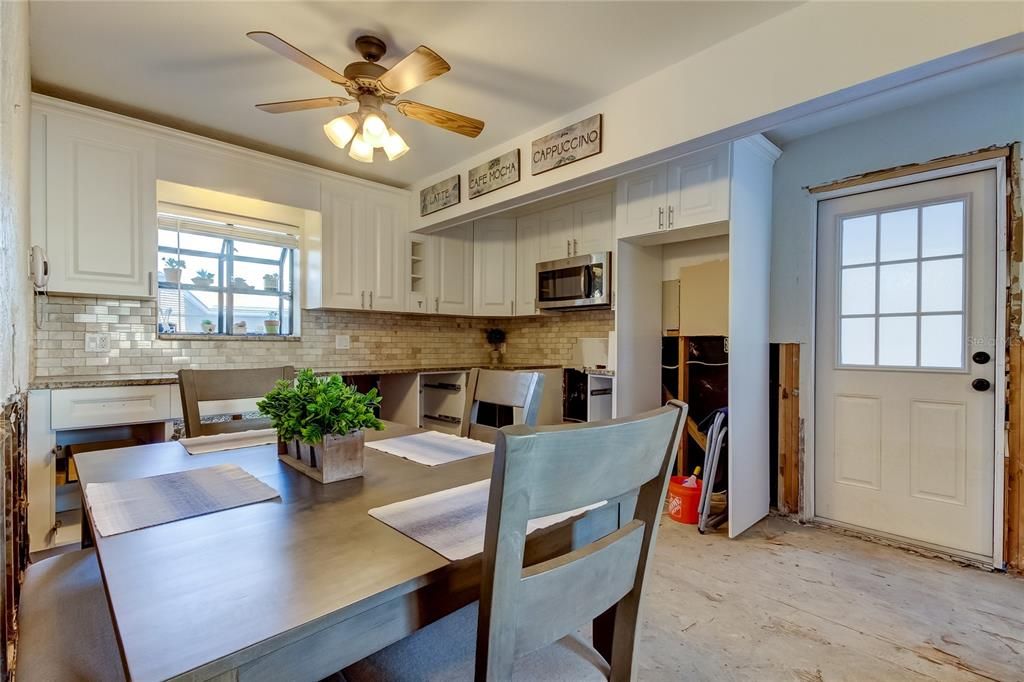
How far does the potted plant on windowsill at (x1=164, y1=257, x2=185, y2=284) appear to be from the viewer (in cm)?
311

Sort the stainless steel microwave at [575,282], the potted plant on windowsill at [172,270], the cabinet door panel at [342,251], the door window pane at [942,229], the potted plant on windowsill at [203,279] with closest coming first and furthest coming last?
the door window pane at [942,229] → the potted plant on windowsill at [172,270] → the potted plant on windowsill at [203,279] → the stainless steel microwave at [575,282] → the cabinet door panel at [342,251]

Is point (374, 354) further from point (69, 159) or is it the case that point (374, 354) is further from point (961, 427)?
point (961, 427)

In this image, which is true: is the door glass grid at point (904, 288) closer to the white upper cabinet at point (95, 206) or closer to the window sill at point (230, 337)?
the window sill at point (230, 337)

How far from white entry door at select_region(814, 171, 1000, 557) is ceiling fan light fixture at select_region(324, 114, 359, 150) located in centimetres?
274

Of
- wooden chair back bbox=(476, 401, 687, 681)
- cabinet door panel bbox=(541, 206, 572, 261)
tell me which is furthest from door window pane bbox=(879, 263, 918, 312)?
wooden chair back bbox=(476, 401, 687, 681)

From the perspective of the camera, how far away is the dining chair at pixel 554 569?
64 cm

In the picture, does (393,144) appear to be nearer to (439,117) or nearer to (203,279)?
(439,117)

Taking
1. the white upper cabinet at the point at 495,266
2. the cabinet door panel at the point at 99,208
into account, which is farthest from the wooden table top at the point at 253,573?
the white upper cabinet at the point at 495,266

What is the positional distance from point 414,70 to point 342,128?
47 cm

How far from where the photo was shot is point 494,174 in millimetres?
3107

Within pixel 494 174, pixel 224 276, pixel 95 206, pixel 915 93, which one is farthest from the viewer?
pixel 224 276

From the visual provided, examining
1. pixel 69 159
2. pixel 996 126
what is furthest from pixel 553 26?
pixel 69 159

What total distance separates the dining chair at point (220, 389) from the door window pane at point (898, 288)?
3144 millimetres

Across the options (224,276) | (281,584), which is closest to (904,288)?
(281,584)
